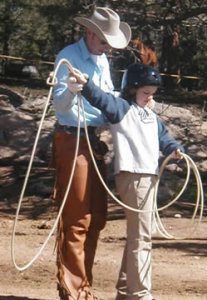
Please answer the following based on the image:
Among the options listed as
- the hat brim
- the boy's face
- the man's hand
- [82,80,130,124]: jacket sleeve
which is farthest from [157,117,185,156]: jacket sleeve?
the man's hand

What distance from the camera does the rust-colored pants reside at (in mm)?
4688

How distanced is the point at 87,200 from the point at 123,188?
0.72ft

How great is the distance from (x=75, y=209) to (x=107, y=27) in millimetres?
1022

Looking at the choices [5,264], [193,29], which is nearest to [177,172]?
[193,29]

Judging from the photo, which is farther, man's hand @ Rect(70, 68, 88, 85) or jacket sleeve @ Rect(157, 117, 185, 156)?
jacket sleeve @ Rect(157, 117, 185, 156)

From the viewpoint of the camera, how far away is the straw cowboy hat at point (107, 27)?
15.2 ft

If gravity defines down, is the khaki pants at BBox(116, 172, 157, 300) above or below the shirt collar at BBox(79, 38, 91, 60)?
below

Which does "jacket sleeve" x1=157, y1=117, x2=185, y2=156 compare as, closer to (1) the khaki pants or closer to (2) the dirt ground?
(1) the khaki pants

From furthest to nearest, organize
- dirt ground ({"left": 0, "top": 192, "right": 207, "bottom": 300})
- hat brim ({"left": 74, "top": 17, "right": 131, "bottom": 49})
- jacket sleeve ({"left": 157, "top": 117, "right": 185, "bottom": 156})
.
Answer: dirt ground ({"left": 0, "top": 192, "right": 207, "bottom": 300}), jacket sleeve ({"left": 157, "top": 117, "right": 185, "bottom": 156}), hat brim ({"left": 74, "top": 17, "right": 131, "bottom": 49})

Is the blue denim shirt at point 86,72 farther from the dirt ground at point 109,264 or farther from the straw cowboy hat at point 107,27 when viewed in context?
the dirt ground at point 109,264

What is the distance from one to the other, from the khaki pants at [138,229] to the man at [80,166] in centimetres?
21

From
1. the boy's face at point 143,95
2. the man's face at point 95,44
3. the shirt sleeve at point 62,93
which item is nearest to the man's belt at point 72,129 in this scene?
the shirt sleeve at point 62,93

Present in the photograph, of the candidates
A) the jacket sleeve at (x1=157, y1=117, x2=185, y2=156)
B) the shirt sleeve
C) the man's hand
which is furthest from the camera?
the jacket sleeve at (x1=157, y1=117, x2=185, y2=156)

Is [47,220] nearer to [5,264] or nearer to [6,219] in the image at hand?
[6,219]
